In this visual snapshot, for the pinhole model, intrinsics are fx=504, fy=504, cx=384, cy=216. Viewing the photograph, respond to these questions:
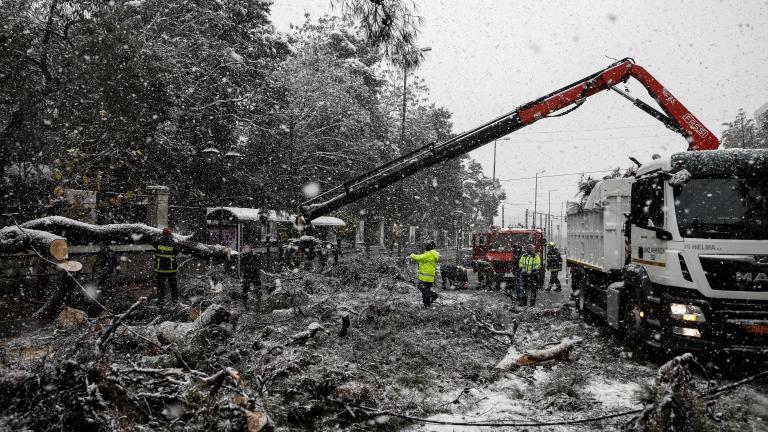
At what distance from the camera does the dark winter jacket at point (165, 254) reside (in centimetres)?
1104

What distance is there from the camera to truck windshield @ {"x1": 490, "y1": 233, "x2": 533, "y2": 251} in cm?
2031

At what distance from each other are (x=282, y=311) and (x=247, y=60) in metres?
14.7

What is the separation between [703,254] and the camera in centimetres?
633

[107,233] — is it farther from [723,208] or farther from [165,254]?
[723,208]

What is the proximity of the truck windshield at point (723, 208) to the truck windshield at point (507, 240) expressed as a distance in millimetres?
13689

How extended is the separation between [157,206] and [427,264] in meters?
9.76

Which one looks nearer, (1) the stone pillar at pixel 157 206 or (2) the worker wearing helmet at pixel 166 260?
(2) the worker wearing helmet at pixel 166 260

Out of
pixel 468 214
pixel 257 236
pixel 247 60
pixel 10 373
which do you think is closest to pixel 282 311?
pixel 10 373

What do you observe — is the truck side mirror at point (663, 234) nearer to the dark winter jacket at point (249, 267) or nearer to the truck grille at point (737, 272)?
the truck grille at point (737, 272)

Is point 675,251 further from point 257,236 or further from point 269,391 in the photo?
point 257,236

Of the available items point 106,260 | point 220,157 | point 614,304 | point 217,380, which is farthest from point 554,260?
point 217,380

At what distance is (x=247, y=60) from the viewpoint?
2123 cm

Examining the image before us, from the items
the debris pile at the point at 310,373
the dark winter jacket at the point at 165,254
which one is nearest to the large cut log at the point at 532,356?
the debris pile at the point at 310,373

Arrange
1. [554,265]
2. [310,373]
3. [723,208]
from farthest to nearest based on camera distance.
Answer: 1. [554,265]
2. [723,208]
3. [310,373]
